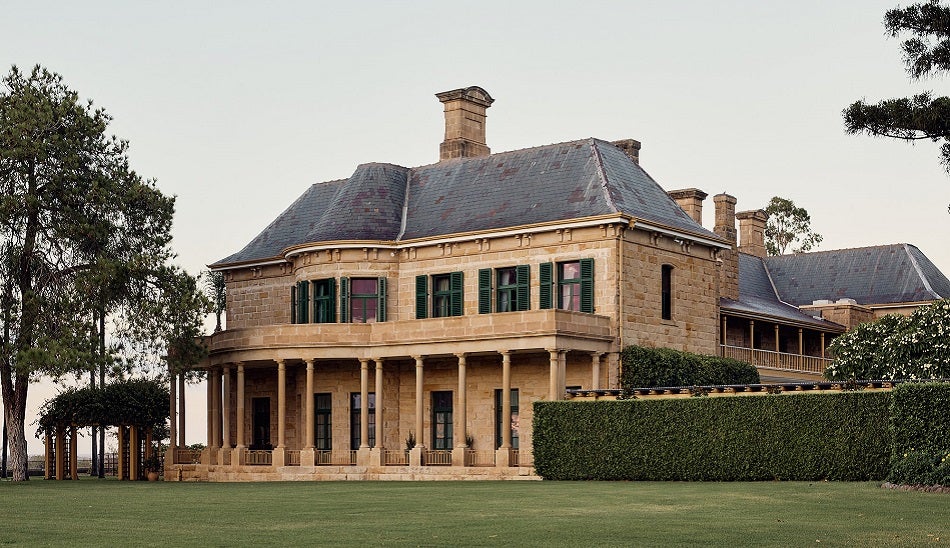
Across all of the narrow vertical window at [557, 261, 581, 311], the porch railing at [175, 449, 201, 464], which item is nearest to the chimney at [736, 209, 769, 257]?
the narrow vertical window at [557, 261, 581, 311]

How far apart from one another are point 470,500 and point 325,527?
244 inches

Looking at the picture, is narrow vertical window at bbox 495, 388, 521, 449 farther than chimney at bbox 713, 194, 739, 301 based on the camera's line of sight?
No

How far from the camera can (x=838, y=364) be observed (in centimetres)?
4006

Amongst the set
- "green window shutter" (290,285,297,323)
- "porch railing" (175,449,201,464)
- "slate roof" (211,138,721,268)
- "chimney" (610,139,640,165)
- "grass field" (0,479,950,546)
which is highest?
"chimney" (610,139,640,165)

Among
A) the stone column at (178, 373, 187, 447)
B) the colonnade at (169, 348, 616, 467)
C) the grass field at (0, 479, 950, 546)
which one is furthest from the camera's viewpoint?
the stone column at (178, 373, 187, 447)

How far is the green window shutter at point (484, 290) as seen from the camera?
43.6 m

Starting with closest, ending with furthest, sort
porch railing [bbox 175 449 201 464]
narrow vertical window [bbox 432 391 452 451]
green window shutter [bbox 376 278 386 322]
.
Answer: narrow vertical window [bbox 432 391 452 451] → green window shutter [bbox 376 278 386 322] → porch railing [bbox 175 449 201 464]

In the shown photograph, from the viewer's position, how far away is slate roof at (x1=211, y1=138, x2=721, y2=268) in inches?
1703

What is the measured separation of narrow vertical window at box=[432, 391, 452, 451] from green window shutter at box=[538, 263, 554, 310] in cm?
438

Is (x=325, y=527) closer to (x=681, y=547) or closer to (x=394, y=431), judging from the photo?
(x=681, y=547)

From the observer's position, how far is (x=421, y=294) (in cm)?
4500

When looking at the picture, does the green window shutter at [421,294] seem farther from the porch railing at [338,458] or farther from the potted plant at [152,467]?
the potted plant at [152,467]

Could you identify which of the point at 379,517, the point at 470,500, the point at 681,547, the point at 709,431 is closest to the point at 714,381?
the point at 709,431

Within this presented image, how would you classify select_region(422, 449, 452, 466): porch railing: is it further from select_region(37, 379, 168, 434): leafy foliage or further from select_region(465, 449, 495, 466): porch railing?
select_region(37, 379, 168, 434): leafy foliage
